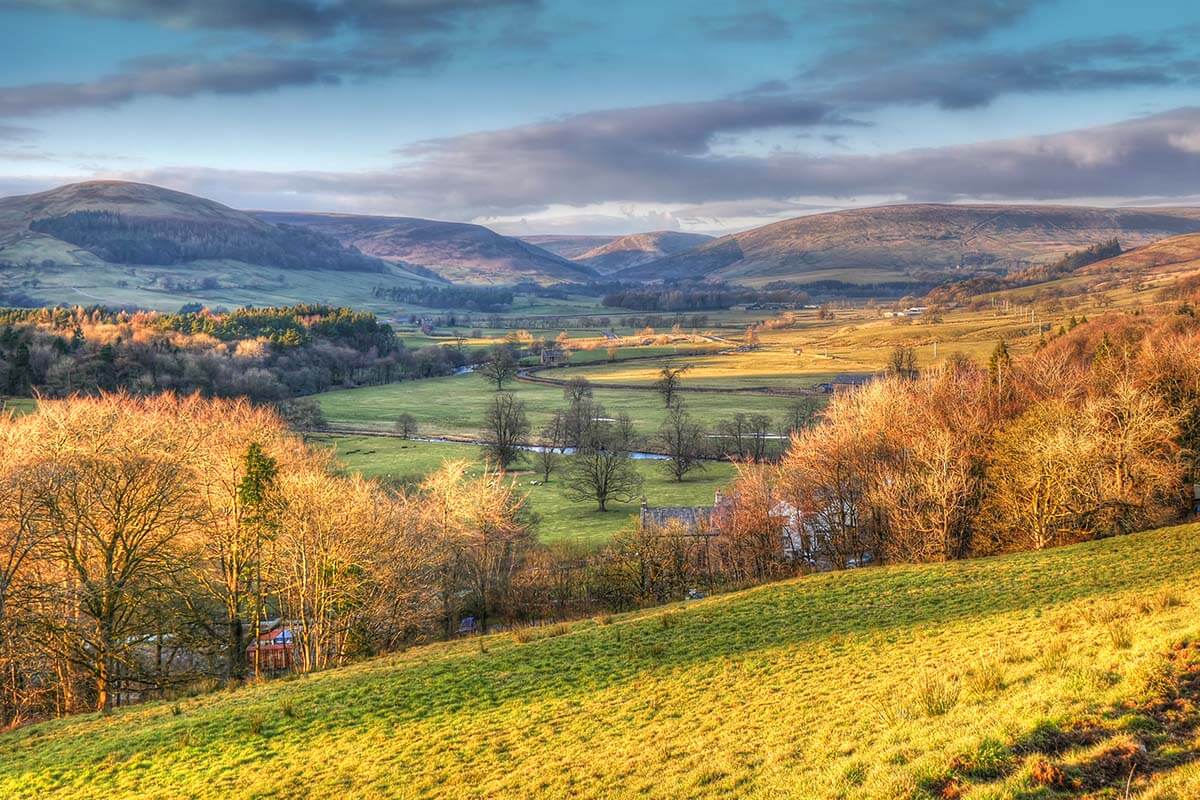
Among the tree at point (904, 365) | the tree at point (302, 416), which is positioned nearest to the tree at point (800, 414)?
the tree at point (904, 365)

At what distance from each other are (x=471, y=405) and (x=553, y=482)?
186 ft

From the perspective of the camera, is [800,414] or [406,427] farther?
[406,427]

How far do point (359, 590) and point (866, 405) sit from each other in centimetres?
4026

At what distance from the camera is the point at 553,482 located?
305 ft

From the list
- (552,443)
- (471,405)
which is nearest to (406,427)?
(552,443)

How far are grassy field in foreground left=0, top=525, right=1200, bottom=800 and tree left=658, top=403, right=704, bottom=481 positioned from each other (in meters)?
58.7

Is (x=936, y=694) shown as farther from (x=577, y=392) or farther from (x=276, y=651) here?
(x=577, y=392)

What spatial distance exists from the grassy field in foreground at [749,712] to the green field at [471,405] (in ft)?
286

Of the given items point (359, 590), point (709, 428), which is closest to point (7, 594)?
point (359, 590)

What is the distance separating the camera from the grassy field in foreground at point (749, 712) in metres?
11.2

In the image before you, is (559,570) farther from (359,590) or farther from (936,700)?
(936,700)

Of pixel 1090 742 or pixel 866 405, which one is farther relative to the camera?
pixel 866 405

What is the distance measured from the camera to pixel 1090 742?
1084 cm

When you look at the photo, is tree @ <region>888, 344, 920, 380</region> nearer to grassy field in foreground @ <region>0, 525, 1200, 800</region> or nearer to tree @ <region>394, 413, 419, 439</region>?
tree @ <region>394, 413, 419, 439</region>
